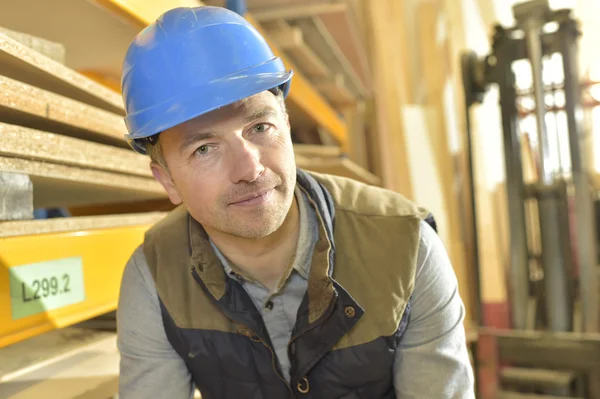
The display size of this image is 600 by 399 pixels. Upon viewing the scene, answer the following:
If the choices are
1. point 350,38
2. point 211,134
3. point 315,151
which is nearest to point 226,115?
point 211,134

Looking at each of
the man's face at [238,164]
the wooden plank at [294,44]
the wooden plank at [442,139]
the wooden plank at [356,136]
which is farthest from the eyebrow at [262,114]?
the wooden plank at [356,136]

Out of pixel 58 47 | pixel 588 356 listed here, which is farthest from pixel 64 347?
pixel 588 356

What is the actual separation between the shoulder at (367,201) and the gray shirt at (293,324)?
6 cm

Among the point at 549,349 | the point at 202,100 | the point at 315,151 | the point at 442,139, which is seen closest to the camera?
the point at 202,100

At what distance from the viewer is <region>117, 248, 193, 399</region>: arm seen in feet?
4.31

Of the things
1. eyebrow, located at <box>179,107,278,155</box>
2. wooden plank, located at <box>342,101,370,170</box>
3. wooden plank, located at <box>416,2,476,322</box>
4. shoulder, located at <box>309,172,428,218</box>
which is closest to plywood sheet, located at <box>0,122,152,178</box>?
eyebrow, located at <box>179,107,278,155</box>

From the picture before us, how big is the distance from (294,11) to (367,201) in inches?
56.7

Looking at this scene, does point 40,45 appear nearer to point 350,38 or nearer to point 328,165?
point 328,165

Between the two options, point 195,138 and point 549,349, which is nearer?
point 195,138

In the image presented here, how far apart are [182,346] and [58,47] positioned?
2.57 feet

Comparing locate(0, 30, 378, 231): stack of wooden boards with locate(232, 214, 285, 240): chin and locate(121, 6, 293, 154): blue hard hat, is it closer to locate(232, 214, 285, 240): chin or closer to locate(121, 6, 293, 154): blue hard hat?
locate(121, 6, 293, 154): blue hard hat

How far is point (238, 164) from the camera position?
1.12 m

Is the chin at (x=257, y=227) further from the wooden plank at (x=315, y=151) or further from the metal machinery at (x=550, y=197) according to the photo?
the metal machinery at (x=550, y=197)

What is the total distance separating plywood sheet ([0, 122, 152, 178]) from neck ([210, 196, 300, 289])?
327 millimetres
